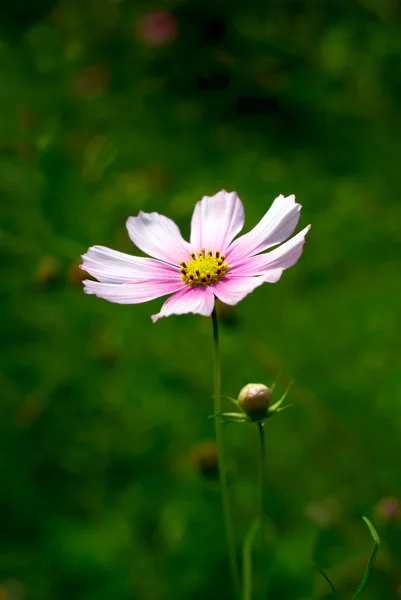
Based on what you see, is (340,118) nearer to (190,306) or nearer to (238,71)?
(238,71)

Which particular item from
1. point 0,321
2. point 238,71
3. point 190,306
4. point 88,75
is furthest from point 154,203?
point 190,306

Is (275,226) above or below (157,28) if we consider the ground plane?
below

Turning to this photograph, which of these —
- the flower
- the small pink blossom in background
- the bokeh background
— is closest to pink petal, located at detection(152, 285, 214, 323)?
the flower

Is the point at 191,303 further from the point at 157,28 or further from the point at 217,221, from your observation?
the point at 157,28

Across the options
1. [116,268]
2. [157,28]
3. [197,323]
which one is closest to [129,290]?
[116,268]

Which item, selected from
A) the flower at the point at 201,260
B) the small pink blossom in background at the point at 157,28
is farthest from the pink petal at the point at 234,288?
the small pink blossom in background at the point at 157,28

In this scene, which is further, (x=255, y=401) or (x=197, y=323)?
(x=197, y=323)

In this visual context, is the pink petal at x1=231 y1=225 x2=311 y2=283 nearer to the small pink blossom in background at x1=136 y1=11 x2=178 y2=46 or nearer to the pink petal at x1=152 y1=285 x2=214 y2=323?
the pink petal at x1=152 y1=285 x2=214 y2=323
